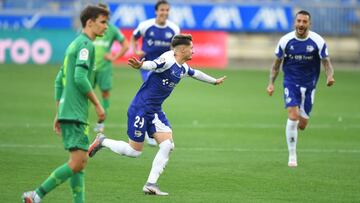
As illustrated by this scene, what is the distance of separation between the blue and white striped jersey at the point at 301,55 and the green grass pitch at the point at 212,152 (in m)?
1.47

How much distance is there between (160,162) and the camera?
39.0ft

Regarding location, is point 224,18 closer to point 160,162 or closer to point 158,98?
point 158,98

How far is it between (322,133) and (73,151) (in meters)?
10.4

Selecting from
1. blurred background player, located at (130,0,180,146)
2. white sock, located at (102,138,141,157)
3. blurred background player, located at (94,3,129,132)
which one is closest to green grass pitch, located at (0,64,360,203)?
white sock, located at (102,138,141,157)

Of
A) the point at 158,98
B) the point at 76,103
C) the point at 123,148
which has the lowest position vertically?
the point at 123,148

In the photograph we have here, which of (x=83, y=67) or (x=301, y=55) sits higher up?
(x=83, y=67)

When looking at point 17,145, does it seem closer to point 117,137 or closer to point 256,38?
point 117,137

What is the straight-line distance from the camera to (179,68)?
12227 mm

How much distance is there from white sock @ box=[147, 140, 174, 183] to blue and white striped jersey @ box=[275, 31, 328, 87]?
394cm

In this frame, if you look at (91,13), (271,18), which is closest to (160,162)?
(91,13)

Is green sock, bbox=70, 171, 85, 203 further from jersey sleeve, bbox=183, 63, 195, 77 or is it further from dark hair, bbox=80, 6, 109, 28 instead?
jersey sleeve, bbox=183, 63, 195, 77

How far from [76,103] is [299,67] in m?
6.39

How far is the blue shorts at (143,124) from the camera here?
12195 millimetres

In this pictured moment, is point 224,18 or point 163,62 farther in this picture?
point 224,18
